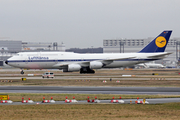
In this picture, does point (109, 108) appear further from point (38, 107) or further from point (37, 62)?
point (37, 62)

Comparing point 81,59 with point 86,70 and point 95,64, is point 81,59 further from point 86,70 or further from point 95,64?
point 95,64

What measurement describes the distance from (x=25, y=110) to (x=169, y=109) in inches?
421

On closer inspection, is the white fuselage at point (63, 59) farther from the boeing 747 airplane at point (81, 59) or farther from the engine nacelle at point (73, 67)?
the engine nacelle at point (73, 67)

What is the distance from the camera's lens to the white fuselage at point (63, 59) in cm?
7631

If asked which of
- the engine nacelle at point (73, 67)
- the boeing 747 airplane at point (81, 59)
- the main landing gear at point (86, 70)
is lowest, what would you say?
the main landing gear at point (86, 70)

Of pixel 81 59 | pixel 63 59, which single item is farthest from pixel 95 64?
pixel 63 59

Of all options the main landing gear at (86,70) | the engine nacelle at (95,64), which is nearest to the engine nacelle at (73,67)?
the main landing gear at (86,70)

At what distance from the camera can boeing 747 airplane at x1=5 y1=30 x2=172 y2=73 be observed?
250 ft

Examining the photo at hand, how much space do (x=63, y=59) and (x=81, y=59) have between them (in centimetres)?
431

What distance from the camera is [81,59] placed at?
7806 cm

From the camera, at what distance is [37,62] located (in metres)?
76.2

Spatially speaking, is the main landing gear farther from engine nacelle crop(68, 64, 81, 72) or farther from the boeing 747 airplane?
engine nacelle crop(68, 64, 81, 72)

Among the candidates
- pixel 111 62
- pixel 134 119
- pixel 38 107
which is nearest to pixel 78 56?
pixel 111 62

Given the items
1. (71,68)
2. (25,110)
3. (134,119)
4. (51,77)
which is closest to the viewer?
(134,119)
